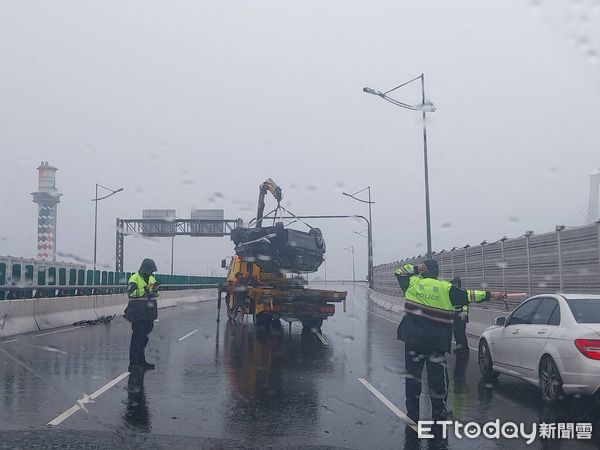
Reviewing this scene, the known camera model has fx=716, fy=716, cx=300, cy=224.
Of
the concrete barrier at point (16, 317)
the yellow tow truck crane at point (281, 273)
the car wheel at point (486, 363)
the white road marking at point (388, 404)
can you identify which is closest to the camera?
the white road marking at point (388, 404)

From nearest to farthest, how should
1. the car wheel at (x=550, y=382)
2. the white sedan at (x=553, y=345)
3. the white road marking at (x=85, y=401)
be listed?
the white road marking at (x=85, y=401), the white sedan at (x=553, y=345), the car wheel at (x=550, y=382)

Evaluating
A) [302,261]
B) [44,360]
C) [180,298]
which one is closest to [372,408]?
[44,360]

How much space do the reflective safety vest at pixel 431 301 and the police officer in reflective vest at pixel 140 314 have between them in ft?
18.0

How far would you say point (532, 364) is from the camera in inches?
387

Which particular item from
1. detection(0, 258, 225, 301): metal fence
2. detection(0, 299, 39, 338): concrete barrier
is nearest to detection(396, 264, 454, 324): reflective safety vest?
detection(0, 258, 225, 301): metal fence

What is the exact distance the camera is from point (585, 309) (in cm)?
948

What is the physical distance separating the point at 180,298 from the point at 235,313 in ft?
63.2

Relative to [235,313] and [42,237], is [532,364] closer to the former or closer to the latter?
[235,313]

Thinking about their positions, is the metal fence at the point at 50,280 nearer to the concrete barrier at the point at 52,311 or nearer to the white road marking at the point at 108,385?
the concrete barrier at the point at 52,311

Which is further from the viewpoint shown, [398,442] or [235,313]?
[235,313]

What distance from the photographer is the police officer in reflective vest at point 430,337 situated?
8.19m

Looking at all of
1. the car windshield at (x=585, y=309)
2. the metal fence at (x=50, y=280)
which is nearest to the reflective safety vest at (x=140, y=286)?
the metal fence at (x=50, y=280)

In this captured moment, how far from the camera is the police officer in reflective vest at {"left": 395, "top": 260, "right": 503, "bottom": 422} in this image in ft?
26.9

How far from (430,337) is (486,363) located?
406 centimetres
